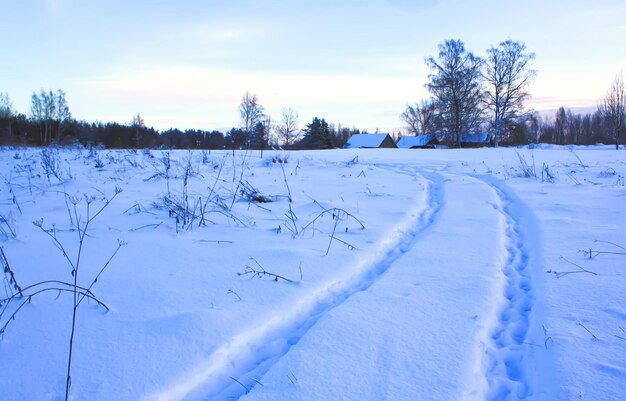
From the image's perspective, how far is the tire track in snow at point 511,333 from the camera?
5.42 ft

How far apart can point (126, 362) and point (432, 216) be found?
3.83 meters

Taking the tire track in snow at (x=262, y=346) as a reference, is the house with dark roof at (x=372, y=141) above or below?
above

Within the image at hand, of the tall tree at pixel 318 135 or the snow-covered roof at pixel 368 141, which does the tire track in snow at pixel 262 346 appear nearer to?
the tall tree at pixel 318 135

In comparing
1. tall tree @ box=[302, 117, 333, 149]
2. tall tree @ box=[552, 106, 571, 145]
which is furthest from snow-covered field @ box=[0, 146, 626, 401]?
tall tree @ box=[552, 106, 571, 145]

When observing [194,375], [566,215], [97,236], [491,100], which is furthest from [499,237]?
[491,100]

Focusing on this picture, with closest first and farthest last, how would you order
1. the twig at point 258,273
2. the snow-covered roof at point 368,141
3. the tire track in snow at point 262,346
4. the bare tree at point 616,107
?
the tire track in snow at point 262,346
the twig at point 258,273
the bare tree at point 616,107
the snow-covered roof at point 368,141

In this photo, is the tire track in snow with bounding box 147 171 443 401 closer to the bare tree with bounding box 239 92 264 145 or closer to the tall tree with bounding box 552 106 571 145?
the bare tree with bounding box 239 92 264 145

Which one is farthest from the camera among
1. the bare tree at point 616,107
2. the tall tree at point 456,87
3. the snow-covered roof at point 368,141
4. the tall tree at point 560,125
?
the tall tree at point 560,125

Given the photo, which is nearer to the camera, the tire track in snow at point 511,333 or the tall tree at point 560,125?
the tire track in snow at point 511,333

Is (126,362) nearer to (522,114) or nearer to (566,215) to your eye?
(566,215)

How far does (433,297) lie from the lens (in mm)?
2400

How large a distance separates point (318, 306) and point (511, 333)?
1.09 meters

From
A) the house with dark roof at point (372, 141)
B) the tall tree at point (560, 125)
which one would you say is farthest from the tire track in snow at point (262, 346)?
the tall tree at point (560, 125)

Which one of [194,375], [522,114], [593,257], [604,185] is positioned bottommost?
[194,375]
